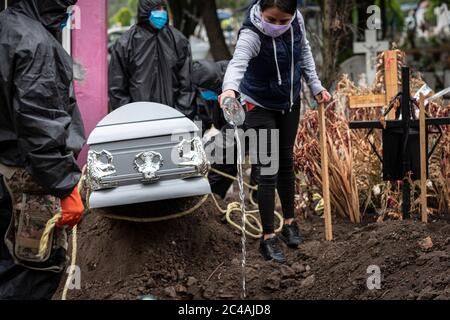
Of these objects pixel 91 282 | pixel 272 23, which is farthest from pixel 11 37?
pixel 91 282

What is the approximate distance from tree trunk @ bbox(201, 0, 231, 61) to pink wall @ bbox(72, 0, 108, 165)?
6.54 meters

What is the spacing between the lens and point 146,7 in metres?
8.01

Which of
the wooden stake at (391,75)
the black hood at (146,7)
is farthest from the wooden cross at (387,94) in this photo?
the black hood at (146,7)

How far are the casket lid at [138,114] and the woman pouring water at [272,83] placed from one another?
551 mm

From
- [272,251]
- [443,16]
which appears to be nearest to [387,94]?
[272,251]

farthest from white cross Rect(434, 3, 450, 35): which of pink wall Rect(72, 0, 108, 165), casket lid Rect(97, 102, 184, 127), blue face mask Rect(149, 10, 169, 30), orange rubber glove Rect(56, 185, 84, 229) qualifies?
orange rubber glove Rect(56, 185, 84, 229)

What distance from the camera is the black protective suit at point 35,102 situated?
4.04 m

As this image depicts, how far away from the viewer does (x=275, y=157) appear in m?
5.75

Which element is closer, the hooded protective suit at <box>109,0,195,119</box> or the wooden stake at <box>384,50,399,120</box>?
the wooden stake at <box>384,50,399,120</box>

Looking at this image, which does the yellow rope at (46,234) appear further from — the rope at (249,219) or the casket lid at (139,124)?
the rope at (249,219)

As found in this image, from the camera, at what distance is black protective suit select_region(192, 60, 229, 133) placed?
823 centimetres

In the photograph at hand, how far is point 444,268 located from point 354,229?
1.58m

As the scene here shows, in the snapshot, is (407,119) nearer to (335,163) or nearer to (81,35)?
(335,163)

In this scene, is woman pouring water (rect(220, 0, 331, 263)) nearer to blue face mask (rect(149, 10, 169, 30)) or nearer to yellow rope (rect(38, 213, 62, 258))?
yellow rope (rect(38, 213, 62, 258))
